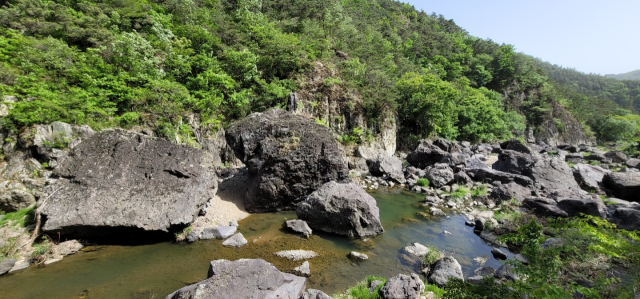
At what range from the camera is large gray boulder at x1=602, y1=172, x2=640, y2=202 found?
14.9m

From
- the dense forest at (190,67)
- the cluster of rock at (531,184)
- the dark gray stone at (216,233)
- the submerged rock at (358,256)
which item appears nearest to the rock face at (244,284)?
the submerged rock at (358,256)

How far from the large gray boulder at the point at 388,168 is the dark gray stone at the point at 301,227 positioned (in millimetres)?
11766

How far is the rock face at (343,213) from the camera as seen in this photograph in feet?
33.2

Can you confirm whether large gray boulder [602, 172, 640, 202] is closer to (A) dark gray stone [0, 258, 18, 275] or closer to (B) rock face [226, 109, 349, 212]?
(B) rock face [226, 109, 349, 212]

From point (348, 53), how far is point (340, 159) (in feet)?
79.1

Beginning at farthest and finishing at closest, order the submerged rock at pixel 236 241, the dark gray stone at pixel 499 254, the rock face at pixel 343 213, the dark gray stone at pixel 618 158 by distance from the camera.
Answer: the dark gray stone at pixel 618 158
the rock face at pixel 343 213
the dark gray stone at pixel 499 254
the submerged rock at pixel 236 241

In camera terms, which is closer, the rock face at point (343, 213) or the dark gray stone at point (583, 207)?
the rock face at point (343, 213)

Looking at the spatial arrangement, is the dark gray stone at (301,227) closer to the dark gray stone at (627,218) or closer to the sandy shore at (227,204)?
the sandy shore at (227,204)

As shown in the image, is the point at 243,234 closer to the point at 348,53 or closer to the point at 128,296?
the point at 128,296

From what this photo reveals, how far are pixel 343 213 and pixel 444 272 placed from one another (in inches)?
161

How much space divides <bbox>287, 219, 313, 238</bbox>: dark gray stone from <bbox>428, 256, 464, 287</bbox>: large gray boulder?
4.60 metres

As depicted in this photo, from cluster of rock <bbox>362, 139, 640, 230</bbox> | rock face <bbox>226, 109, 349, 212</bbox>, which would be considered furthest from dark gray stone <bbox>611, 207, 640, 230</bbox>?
rock face <bbox>226, 109, 349, 212</bbox>

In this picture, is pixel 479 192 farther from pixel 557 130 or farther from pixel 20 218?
pixel 557 130

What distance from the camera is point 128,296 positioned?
19.9ft
